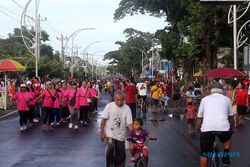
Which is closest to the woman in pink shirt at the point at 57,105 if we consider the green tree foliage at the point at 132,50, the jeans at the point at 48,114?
the jeans at the point at 48,114

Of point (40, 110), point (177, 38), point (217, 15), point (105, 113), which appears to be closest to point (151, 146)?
point (105, 113)

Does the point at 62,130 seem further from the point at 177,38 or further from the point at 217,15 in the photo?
the point at 177,38

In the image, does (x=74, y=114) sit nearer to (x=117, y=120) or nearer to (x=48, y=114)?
(x=48, y=114)

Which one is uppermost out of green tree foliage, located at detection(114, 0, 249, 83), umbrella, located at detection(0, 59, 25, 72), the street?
green tree foliage, located at detection(114, 0, 249, 83)

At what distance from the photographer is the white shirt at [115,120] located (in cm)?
877

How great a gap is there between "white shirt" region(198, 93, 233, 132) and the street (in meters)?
2.27

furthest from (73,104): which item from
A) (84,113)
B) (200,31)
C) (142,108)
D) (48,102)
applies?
(200,31)

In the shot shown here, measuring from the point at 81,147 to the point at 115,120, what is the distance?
4.66m

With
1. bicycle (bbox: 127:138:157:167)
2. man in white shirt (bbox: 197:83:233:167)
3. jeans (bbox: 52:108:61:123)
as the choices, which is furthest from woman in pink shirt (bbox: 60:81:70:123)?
man in white shirt (bbox: 197:83:233:167)

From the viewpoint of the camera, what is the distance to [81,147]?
13227 millimetres

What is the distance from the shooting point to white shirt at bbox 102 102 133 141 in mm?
8773

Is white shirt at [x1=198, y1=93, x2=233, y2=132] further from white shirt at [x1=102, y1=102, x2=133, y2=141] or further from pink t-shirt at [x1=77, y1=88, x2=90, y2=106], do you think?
pink t-shirt at [x1=77, y1=88, x2=90, y2=106]

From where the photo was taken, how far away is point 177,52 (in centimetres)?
4281

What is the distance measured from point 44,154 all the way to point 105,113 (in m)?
3.72
